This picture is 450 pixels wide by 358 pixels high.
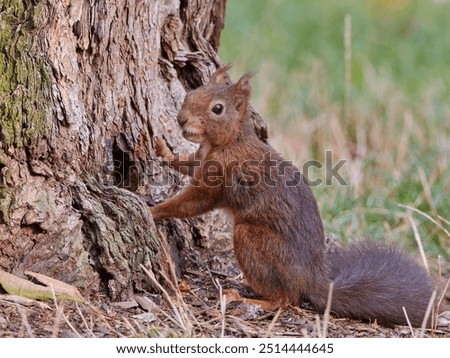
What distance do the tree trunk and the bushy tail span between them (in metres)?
0.82

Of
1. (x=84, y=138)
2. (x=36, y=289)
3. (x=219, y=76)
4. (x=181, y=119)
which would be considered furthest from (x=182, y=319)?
(x=219, y=76)

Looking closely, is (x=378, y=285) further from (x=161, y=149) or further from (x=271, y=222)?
(x=161, y=149)

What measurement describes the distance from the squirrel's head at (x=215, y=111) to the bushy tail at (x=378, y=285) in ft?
2.80

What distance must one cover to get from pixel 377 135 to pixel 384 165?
1.71 ft

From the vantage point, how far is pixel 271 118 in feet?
22.9

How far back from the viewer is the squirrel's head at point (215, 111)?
376 cm

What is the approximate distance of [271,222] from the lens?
3725mm

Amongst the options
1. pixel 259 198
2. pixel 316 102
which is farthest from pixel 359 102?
pixel 259 198

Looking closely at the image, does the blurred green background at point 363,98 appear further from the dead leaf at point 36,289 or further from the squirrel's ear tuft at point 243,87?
the dead leaf at point 36,289

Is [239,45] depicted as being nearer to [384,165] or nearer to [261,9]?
[261,9]

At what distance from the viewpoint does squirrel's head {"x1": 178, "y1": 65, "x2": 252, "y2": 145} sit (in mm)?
3762

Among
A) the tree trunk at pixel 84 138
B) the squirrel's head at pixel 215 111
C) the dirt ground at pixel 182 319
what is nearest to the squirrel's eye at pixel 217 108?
the squirrel's head at pixel 215 111

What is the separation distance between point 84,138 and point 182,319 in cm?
92

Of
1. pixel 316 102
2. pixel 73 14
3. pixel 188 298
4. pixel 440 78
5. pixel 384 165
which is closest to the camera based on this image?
pixel 73 14
